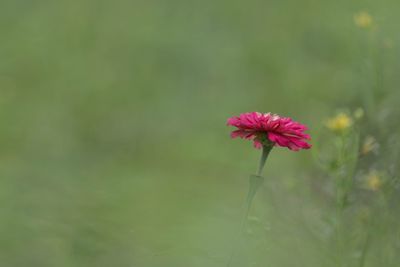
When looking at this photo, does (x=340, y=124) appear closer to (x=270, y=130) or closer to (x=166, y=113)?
(x=270, y=130)

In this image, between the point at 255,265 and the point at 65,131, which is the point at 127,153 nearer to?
the point at 65,131

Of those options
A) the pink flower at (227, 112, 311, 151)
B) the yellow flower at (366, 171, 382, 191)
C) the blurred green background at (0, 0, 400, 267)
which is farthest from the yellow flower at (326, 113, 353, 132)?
the pink flower at (227, 112, 311, 151)

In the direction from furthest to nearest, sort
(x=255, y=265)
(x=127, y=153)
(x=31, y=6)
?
(x=31, y=6), (x=127, y=153), (x=255, y=265)

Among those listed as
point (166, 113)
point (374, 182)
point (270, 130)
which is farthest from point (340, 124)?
point (166, 113)

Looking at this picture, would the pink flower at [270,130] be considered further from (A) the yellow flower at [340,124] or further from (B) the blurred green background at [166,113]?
(A) the yellow flower at [340,124]

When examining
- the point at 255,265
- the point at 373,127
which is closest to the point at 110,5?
the point at 373,127
